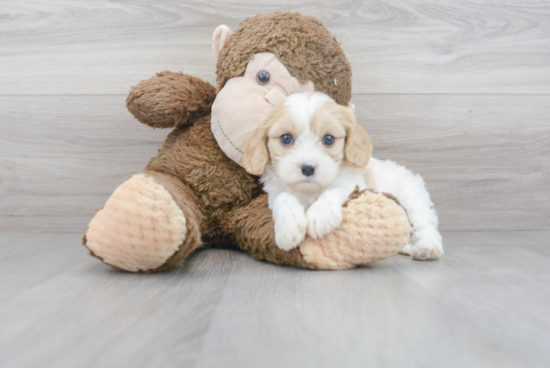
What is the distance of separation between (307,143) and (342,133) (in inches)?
3.0

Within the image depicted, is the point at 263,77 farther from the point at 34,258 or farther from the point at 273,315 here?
the point at 34,258

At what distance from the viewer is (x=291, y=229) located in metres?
0.82

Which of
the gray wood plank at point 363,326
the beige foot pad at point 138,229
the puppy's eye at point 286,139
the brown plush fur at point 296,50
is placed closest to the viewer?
the gray wood plank at point 363,326

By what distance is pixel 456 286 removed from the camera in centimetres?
77

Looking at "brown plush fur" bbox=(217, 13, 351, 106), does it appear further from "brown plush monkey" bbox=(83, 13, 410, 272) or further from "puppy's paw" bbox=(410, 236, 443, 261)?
"puppy's paw" bbox=(410, 236, 443, 261)

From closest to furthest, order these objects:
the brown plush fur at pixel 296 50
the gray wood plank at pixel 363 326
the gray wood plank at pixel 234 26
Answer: the gray wood plank at pixel 363 326
the brown plush fur at pixel 296 50
the gray wood plank at pixel 234 26

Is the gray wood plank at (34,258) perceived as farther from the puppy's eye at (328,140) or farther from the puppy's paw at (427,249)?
the puppy's paw at (427,249)

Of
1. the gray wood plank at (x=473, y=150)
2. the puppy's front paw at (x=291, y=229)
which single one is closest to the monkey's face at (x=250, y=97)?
the puppy's front paw at (x=291, y=229)

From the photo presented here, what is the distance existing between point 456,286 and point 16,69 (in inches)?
56.1

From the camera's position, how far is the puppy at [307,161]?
833 mm

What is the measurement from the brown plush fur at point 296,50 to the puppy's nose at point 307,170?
10.1 inches

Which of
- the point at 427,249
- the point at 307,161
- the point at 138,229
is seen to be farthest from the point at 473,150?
the point at 138,229

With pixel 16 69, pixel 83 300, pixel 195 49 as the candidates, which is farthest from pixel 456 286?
pixel 16 69

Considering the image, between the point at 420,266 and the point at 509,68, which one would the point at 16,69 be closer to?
the point at 420,266
